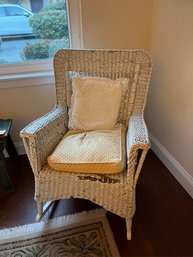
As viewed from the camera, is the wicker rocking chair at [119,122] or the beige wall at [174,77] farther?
the beige wall at [174,77]

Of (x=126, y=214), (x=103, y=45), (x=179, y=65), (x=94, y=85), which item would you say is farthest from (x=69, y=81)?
(x=126, y=214)

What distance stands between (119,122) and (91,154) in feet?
1.56

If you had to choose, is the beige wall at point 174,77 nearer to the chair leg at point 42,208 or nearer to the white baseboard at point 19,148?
the chair leg at point 42,208

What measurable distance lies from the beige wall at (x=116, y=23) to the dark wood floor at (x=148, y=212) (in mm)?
1125

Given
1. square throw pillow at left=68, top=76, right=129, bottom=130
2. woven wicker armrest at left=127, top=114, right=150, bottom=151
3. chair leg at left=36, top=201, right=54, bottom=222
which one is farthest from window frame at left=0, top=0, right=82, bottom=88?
chair leg at left=36, top=201, right=54, bottom=222

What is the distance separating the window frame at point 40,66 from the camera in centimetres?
186

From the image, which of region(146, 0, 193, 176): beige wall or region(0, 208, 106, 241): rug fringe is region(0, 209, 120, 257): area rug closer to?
region(0, 208, 106, 241): rug fringe

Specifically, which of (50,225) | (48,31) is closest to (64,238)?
(50,225)

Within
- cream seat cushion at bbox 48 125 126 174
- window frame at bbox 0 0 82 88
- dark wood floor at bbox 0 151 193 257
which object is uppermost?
window frame at bbox 0 0 82 88

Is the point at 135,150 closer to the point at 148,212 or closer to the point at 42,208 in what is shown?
the point at 148,212

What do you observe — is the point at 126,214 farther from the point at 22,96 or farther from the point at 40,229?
the point at 22,96

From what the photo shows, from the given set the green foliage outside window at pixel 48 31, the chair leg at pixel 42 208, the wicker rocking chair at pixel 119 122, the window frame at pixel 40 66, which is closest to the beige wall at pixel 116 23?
the window frame at pixel 40 66

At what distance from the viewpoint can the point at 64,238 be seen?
139 cm

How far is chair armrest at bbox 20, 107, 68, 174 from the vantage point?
4.27 ft
